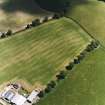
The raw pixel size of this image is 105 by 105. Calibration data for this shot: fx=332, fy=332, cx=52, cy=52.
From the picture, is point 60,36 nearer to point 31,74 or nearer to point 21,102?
point 31,74

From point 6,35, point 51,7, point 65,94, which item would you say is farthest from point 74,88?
point 51,7

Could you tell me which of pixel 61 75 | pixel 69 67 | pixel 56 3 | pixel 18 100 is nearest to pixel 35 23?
pixel 56 3

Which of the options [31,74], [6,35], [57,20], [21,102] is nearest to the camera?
[21,102]

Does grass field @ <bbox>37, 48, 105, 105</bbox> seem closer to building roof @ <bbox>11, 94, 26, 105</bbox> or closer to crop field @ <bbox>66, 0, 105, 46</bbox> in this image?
building roof @ <bbox>11, 94, 26, 105</bbox>

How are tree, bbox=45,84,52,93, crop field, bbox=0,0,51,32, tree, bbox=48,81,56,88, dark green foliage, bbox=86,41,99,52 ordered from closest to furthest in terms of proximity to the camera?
1. tree, bbox=45,84,52,93
2. tree, bbox=48,81,56,88
3. dark green foliage, bbox=86,41,99,52
4. crop field, bbox=0,0,51,32

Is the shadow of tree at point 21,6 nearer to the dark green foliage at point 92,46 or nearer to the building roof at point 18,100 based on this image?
the dark green foliage at point 92,46

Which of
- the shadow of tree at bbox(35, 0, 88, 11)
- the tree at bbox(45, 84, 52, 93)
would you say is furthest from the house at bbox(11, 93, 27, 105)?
the shadow of tree at bbox(35, 0, 88, 11)

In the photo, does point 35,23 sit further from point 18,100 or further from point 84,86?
point 18,100
